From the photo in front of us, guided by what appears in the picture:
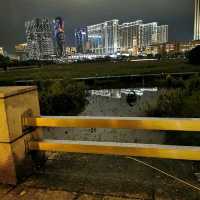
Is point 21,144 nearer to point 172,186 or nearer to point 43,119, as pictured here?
point 43,119

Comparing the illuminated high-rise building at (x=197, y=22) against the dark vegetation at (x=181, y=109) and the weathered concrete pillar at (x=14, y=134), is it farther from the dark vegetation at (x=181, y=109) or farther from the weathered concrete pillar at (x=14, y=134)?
the weathered concrete pillar at (x=14, y=134)

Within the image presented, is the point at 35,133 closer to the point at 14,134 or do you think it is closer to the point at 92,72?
the point at 14,134

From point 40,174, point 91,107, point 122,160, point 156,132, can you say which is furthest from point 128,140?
point 91,107

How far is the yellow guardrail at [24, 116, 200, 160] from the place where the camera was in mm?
2855

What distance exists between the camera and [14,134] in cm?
320

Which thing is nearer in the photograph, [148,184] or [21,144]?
[148,184]

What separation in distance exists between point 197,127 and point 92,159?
1.84 m

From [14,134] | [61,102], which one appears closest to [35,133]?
[14,134]

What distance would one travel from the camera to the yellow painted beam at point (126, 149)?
113 inches

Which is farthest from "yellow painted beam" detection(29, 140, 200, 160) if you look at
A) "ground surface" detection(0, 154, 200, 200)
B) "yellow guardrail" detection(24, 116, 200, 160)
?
"ground surface" detection(0, 154, 200, 200)

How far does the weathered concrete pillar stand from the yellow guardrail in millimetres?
129

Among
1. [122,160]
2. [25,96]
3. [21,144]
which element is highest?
[25,96]

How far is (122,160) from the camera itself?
3957 millimetres

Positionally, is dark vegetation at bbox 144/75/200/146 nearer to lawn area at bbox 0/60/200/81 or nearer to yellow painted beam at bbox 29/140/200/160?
yellow painted beam at bbox 29/140/200/160
